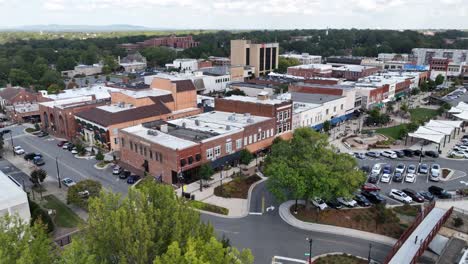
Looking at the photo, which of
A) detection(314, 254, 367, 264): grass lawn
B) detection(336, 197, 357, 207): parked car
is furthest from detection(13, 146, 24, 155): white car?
detection(314, 254, 367, 264): grass lawn

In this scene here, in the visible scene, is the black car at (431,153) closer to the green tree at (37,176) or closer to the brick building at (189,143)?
the brick building at (189,143)

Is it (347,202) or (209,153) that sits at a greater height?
(209,153)

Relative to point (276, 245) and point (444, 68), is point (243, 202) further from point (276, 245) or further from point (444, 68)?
point (444, 68)

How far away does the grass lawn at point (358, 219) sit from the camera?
38.0m

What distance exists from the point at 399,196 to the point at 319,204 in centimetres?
1084

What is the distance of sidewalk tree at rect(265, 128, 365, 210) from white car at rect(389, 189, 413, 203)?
8.09 meters

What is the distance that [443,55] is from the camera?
15600 cm

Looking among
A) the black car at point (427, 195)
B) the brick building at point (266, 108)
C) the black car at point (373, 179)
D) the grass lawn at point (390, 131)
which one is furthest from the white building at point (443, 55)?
the black car at point (427, 195)

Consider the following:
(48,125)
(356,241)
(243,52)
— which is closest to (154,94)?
(48,125)

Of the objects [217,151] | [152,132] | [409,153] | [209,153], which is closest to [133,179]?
[152,132]

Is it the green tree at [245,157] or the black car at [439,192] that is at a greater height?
the green tree at [245,157]

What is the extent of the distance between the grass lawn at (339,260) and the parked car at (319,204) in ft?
29.4

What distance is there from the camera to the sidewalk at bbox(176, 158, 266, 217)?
43188 mm

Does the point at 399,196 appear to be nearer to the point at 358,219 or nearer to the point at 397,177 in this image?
the point at 397,177
